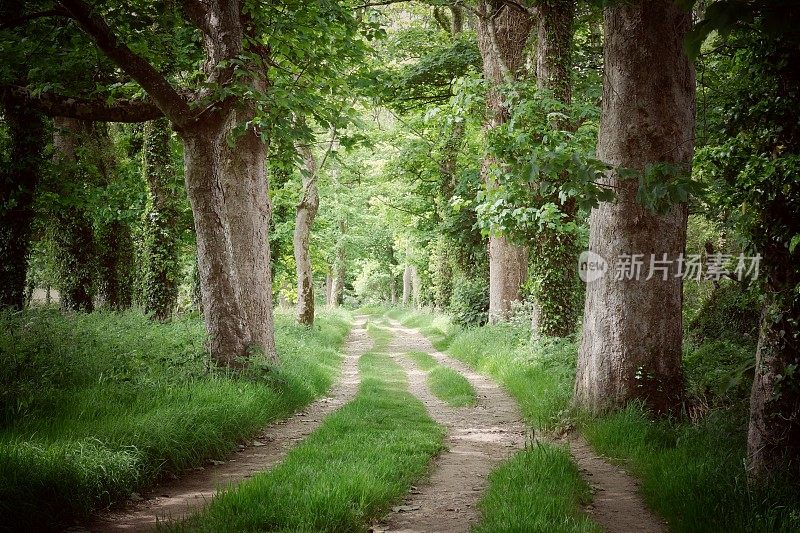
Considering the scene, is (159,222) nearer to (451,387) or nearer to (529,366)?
(451,387)

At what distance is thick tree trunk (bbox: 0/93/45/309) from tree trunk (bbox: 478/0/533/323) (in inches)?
400

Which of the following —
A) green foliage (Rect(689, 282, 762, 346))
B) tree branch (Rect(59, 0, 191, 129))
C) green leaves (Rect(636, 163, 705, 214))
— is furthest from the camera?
green foliage (Rect(689, 282, 762, 346))

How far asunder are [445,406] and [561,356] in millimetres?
2493

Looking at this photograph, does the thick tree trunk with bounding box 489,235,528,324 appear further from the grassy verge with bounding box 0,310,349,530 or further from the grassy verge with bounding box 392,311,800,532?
the grassy verge with bounding box 0,310,349,530

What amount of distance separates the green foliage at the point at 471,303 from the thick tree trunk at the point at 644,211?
38.9 ft

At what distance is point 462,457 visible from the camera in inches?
264

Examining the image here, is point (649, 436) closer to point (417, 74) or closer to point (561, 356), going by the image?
point (561, 356)

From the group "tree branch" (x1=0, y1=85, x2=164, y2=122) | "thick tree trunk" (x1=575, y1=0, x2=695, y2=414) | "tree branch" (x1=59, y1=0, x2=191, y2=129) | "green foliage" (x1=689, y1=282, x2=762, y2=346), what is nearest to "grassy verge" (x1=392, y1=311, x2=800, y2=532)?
"thick tree trunk" (x1=575, y1=0, x2=695, y2=414)

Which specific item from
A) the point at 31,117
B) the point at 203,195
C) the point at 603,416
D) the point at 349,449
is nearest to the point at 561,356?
the point at 603,416

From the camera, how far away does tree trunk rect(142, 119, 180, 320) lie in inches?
571

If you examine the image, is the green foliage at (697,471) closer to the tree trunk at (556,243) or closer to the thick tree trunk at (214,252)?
the tree trunk at (556,243)

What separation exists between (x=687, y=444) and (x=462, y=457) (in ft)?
8.27

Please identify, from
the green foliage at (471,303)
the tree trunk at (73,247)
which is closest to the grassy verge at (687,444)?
the green foliage at (471,303)

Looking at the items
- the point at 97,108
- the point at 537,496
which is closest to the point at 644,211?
the point at 537,496
